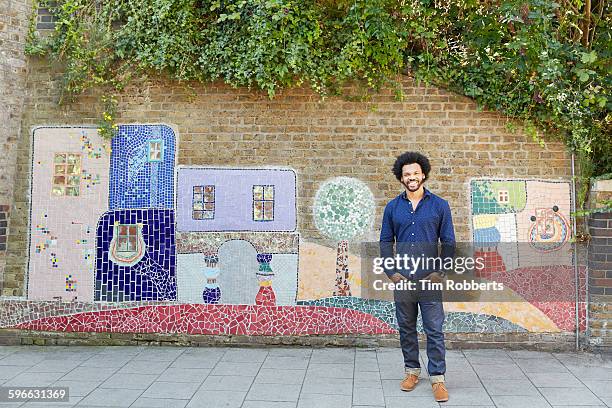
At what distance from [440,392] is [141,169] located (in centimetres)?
399

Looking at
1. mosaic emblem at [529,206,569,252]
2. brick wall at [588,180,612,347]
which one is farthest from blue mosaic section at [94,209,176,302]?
brick wall at [588,180,612,347]

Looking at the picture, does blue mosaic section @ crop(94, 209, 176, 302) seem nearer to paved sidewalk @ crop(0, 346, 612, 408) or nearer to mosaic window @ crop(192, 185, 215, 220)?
mosaic window @ crop(192, 185, 215, 220)

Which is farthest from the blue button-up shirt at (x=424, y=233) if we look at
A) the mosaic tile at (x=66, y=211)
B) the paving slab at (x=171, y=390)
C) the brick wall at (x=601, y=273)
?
the mosaic tile at (x=66, y=211)

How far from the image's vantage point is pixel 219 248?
6.20 meters

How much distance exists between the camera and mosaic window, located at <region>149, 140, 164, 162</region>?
20.6ft

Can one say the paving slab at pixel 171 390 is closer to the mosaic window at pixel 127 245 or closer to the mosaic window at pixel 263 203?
the mosaic window at pixel 127 245

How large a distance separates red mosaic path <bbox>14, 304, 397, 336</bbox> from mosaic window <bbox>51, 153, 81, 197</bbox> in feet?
4.69

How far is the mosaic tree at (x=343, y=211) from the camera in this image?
6.12m

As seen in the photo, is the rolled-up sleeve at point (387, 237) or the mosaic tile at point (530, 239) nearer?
the rolled-up sleeve at point (387, 237)

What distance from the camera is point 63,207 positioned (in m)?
6.29

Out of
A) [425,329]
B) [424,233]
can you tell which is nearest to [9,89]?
[424,233]

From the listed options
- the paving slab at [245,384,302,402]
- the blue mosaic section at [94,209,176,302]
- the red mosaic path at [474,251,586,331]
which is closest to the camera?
the paving slab at [245,384,302,402]

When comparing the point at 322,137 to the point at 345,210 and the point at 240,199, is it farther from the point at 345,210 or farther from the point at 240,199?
the point at 240,199

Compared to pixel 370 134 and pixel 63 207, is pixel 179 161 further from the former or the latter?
pixel 370 134
